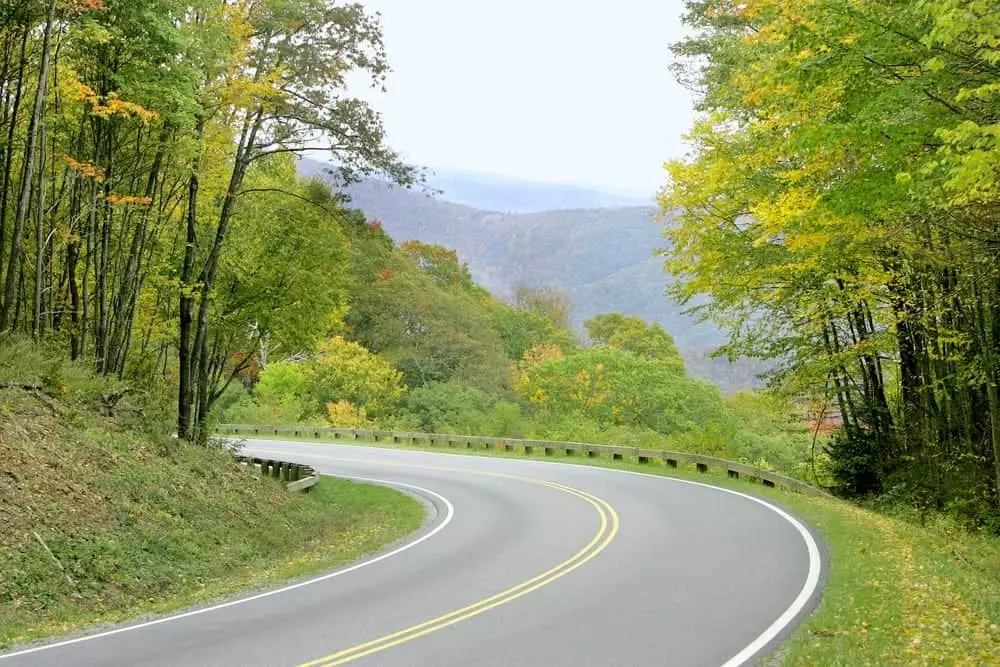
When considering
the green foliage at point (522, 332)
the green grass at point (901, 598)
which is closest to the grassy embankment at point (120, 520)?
the green grass at point (901, 598)

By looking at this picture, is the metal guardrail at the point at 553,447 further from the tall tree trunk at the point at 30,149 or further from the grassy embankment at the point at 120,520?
the tall tree trunk at the point at 30,149

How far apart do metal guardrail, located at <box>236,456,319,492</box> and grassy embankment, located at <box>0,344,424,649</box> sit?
234cm

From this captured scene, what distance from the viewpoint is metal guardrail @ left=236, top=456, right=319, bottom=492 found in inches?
893

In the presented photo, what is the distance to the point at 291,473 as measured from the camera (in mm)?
24375

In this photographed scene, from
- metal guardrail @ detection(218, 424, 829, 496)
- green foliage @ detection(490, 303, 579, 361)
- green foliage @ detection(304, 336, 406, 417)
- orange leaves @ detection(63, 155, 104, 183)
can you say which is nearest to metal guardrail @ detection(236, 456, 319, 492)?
orange leaves @ detection(63, 155, 104, 183)

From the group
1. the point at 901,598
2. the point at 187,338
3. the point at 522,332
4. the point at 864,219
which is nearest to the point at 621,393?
the point at 522,332

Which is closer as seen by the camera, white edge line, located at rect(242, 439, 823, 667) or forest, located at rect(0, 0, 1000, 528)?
white edge line, located at rect(242, 439, 823, 667)

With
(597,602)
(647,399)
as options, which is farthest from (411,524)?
(647,399)

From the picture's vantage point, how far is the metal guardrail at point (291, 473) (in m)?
22.7

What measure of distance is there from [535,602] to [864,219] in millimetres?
7507

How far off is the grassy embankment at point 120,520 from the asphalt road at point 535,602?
1.26 metres

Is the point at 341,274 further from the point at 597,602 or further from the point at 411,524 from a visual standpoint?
the point at 597,602

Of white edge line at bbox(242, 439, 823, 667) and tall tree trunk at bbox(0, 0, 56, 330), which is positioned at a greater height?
tall tree trunk at bbox(0, 0, 56, 330)

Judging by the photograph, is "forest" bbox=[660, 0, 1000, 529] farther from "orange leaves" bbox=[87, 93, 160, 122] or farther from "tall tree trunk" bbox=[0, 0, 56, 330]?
"tall tree trunk" bbox=[0, 0, 56, 330]
